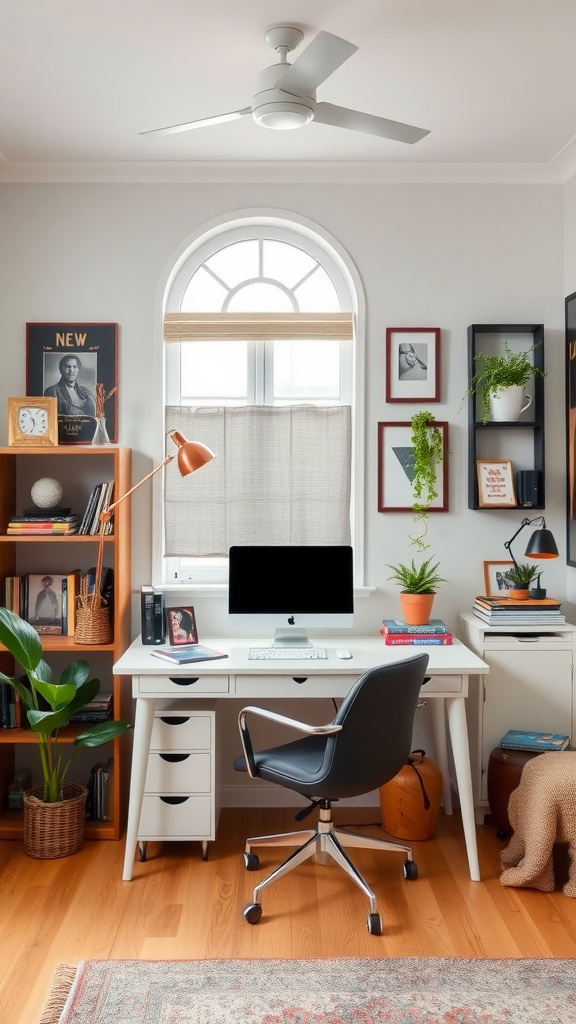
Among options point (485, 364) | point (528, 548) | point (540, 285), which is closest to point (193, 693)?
point (528, 548)

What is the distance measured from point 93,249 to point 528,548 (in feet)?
7.38

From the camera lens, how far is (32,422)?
135 inches

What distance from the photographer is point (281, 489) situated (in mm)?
3654

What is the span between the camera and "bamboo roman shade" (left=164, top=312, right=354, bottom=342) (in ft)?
11.9

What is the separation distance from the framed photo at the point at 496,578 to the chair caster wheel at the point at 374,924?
4.93 feet

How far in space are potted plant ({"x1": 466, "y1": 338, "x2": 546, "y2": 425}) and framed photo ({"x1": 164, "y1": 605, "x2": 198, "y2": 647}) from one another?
1483 millimetres

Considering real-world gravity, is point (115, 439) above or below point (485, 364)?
below

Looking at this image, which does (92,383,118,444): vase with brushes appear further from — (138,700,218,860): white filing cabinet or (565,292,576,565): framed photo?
(565,292,576,565): framed photo

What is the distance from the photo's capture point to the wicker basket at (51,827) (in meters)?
3.13

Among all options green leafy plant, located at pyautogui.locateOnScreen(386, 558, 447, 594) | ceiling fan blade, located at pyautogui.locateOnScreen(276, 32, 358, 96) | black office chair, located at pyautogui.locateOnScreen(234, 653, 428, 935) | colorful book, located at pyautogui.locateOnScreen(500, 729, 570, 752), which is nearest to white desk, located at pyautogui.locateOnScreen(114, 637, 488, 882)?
black office chair, located at pyautogui.locateOnScreen(234, 653, 428, 935)

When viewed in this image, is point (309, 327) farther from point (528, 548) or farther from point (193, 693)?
point (193, 693)

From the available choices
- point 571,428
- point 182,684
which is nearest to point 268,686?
→ point 182,684

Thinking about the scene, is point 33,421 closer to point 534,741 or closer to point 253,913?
point 253,913

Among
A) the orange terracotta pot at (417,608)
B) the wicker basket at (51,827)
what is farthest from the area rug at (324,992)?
the orange terracotta pot at (417,608)
